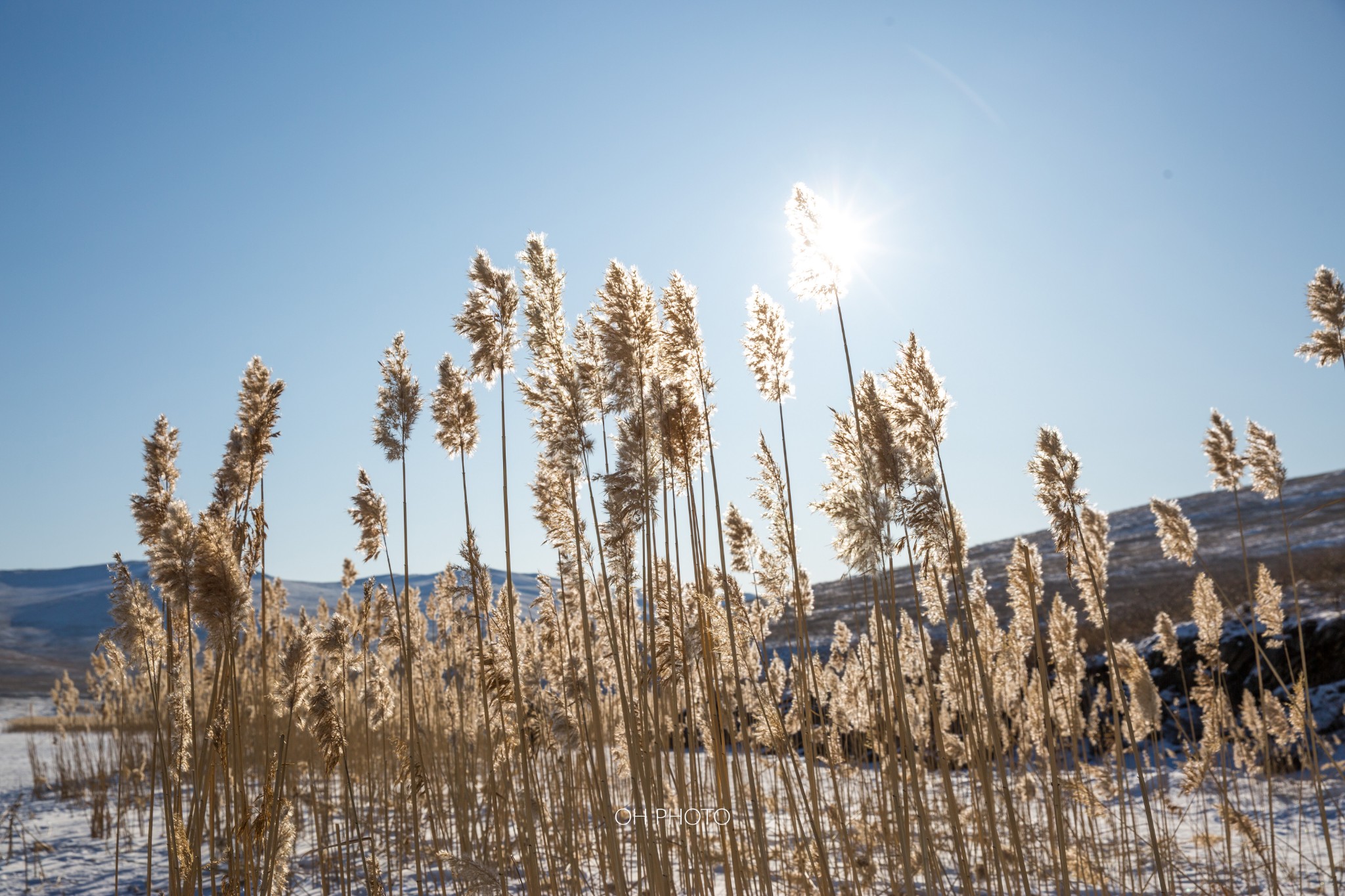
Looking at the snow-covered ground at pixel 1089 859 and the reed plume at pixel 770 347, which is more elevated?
the reed plume at pixel 770 347

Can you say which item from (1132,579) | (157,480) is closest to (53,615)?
(1132,579)

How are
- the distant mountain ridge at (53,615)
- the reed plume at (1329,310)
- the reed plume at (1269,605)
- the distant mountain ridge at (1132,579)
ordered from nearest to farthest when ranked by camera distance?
the reed plume at (1329,310), the reed plume at (1269,605), the distant mountain ridge at (1132,579), the distant mountain ridge at (53,615)

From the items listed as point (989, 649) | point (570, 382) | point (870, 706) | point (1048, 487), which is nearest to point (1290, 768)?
point (989, 649)

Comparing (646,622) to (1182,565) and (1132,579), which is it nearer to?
(1132,579)

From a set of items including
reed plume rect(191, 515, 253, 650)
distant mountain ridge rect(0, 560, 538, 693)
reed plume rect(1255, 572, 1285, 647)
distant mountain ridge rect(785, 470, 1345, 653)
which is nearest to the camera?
reed plume rect(191, 515, 253, 650)

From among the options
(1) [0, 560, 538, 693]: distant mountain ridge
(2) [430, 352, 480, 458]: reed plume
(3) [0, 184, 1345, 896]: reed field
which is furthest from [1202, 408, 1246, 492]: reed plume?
(1) [0, 560, 538, 693]: distant mountain ridge

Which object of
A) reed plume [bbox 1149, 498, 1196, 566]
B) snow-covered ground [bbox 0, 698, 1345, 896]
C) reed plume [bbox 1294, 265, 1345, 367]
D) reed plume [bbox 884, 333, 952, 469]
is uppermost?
reed plume [bbox 1294, 265, 1345, 367]

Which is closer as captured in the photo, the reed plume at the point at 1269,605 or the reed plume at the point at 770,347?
the reed plume at the point at 770,347

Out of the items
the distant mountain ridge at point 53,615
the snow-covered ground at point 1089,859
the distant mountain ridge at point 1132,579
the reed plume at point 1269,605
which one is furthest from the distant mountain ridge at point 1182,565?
the distant mountain ridge at point 53,615

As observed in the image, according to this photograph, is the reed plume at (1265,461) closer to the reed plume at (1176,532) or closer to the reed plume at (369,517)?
the reed plume at (1176,532)

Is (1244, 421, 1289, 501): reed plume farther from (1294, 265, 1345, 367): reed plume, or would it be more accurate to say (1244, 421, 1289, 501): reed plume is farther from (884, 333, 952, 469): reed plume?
(884, 333, 952, 469): reed plume

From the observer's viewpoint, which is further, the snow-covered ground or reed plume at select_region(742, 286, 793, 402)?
the snow-covered ground

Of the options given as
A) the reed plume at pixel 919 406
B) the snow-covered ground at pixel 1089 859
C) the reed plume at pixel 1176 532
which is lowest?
the snow-covered ground at pixel 1089 859

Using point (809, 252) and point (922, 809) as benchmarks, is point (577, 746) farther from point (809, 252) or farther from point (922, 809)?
Answer: point (809, 252)
